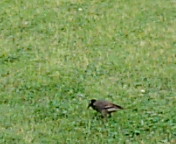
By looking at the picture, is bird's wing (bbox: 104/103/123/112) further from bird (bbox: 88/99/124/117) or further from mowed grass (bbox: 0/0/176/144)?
mowed grass (bbox: 0/0/176/144)

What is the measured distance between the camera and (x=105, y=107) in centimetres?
585

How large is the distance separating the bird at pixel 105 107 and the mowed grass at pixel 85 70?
96 millimetres

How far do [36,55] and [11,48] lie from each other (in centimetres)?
45

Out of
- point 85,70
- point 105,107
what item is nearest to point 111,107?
point 105,107

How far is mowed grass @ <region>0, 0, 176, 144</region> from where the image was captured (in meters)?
5.73

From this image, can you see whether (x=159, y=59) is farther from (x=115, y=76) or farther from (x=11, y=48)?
(x=11, y=48)

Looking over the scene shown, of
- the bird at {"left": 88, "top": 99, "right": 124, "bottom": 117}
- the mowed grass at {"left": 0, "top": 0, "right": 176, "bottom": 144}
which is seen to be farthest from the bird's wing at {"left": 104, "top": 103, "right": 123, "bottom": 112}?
the mowed grass at {"left": 0, "top": 0, "right": 176, "bottom": 144}

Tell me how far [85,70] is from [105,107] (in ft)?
4.60

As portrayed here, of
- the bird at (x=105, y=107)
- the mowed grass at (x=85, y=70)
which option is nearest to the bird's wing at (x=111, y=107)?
the bird at (x=105, y=107)

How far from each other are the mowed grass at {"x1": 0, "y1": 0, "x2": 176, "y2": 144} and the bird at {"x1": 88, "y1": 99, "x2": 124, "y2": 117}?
3.8 inches

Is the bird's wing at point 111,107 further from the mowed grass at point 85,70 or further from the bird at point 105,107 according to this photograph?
the mowed grass at point 85,70

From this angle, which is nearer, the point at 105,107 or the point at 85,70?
the point at 105,107

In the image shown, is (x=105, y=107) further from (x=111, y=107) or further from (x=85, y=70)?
(x=85, y=70)

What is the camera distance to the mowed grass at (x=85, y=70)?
573 cm
